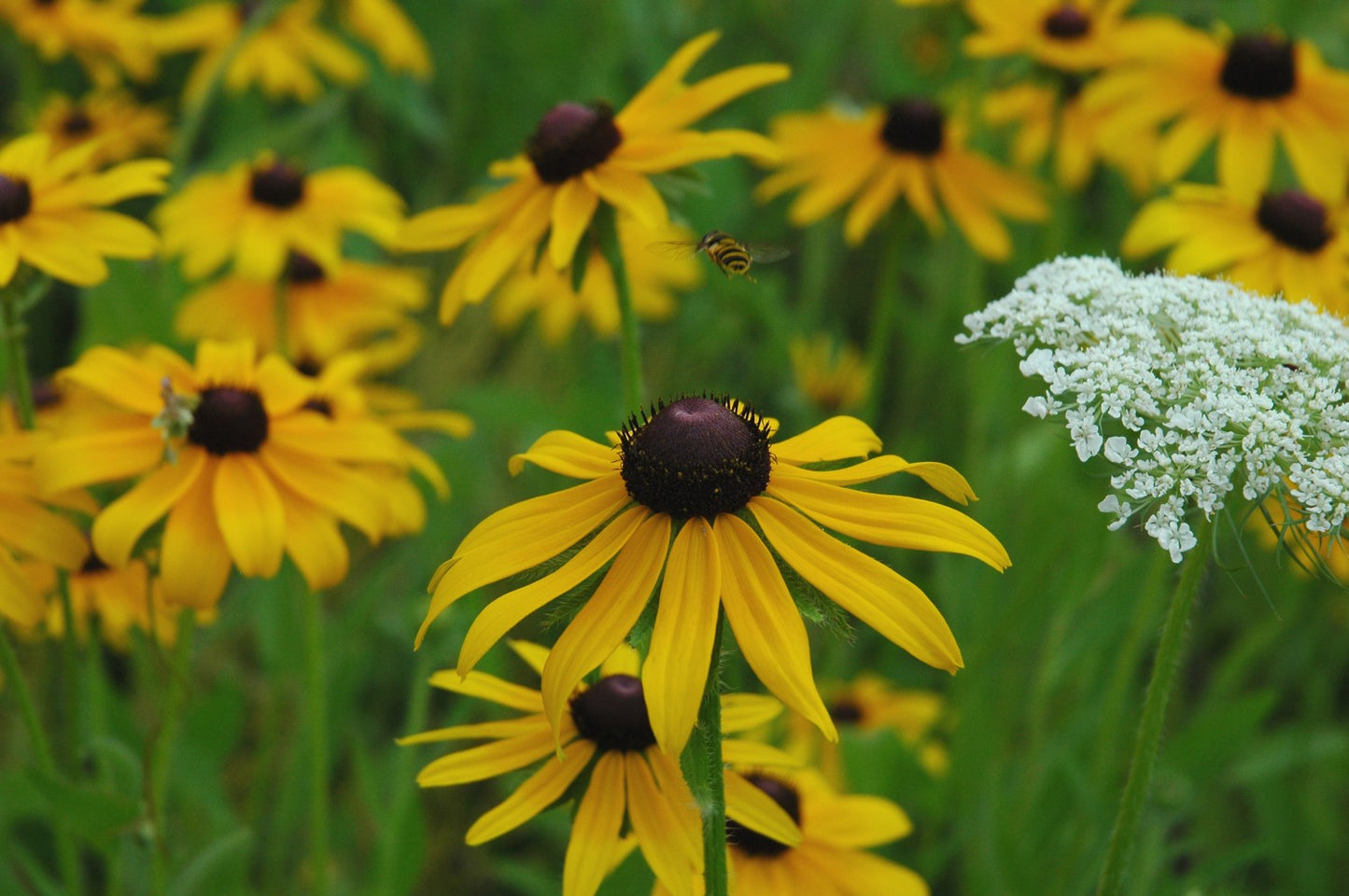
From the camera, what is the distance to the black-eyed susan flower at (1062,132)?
8.43ft

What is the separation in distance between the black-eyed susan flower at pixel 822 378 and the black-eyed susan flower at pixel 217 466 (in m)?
1.49

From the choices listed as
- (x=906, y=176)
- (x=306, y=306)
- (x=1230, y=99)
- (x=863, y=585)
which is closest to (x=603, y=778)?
(x=863, y=585)

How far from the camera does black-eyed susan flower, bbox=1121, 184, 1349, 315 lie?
1.85m

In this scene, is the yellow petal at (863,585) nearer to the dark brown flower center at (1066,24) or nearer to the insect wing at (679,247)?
the insect wing at (679,247)

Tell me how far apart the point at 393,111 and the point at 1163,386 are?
3.07 meters

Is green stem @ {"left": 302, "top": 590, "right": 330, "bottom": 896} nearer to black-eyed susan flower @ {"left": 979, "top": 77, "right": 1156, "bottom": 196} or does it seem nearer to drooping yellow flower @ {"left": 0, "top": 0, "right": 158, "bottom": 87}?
black-eyed susan flower @ {"left": 979, "top": 77, "right": 1156, "bottom": 196}

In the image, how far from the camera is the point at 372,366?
267 cm

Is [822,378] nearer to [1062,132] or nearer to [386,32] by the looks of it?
[1062,132]

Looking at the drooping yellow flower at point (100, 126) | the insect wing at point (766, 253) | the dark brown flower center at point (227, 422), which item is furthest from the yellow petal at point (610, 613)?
the drooping yellow flower at point (100, 126)

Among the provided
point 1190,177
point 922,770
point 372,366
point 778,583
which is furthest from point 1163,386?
point 1190,177

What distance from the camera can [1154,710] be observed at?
1.22 m

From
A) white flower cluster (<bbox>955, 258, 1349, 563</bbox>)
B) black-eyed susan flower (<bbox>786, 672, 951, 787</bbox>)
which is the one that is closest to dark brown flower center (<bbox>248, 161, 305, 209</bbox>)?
black-eyed susan flower (<bbox>786, 672, 951, 787</bbox>)

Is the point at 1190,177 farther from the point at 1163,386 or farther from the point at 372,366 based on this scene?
the point at 1163,386

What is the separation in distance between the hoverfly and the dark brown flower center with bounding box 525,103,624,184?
15 cm
